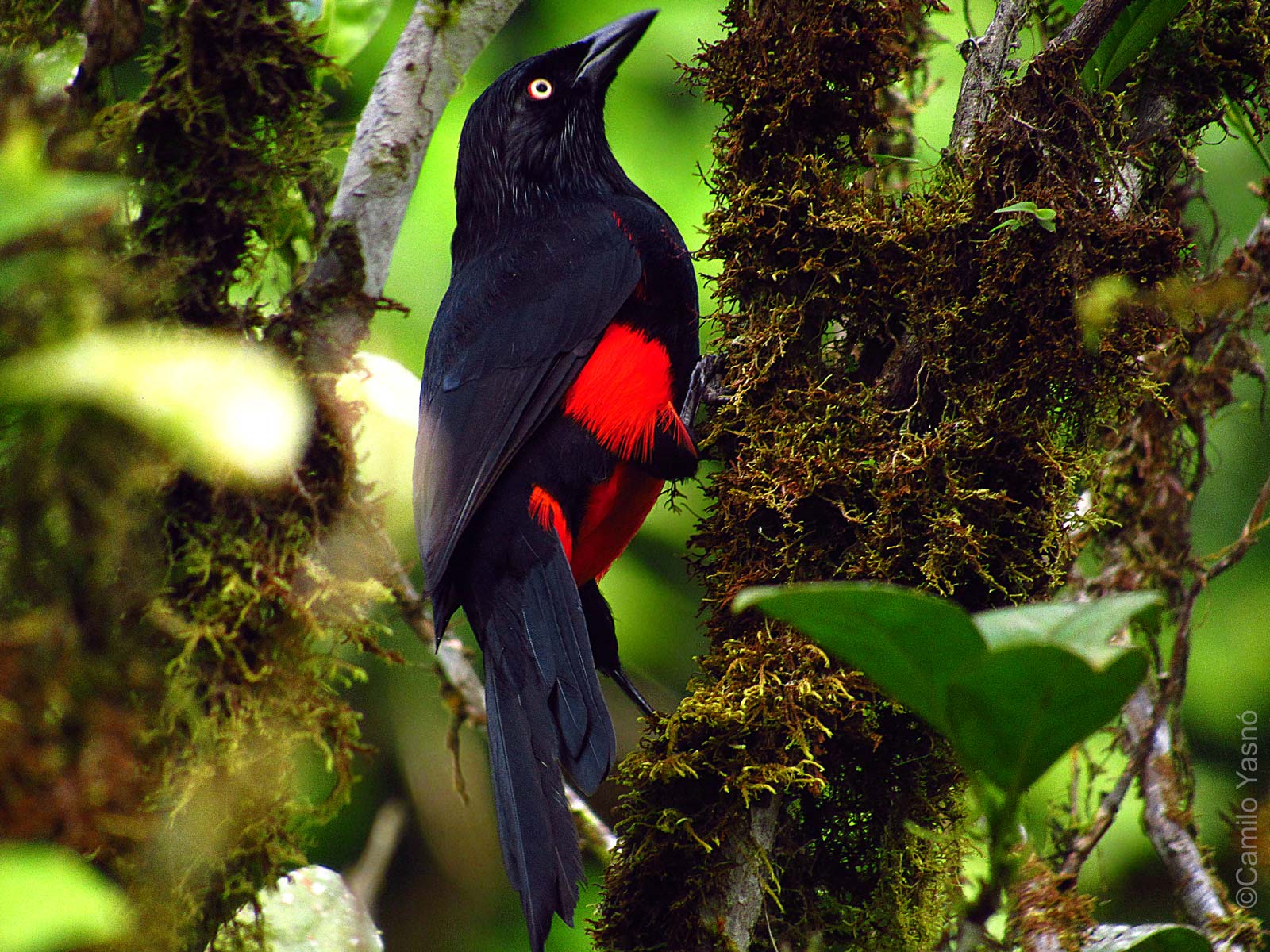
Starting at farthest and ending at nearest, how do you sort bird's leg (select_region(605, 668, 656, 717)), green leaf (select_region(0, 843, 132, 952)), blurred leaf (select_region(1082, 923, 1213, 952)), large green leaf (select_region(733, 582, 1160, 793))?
bird's leg (select_region(605, 668, 656, 717)), blurred leaf (select_region(1082, 923, 1213, 952)), large green leaf (select_region(733, 582, 1160, 793)), green leaf (select_region(0, 843, 132, 952))

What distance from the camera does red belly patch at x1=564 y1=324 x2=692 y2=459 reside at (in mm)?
3131

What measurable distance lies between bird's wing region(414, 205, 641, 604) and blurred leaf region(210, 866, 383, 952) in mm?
804

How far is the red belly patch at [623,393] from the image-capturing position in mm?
3131

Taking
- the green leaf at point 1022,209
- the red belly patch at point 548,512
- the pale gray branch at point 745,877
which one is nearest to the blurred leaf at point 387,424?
the red belly patch at point 548,512

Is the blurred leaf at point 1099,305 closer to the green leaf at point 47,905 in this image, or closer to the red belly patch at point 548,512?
the red belly patch at point 548,512

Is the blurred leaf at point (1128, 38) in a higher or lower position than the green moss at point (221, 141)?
higher

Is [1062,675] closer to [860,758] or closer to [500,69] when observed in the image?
[860,758]

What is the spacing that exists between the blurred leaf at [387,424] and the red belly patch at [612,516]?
1.69ft

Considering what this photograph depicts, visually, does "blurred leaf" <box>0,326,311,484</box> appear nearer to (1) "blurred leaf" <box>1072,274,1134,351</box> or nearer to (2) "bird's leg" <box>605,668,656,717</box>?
(1) "blurred leaf" <box>1072,274,1134,351</box>

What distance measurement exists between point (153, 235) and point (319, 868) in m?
1.35

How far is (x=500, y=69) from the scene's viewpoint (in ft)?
17.7

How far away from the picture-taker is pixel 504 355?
324 cm

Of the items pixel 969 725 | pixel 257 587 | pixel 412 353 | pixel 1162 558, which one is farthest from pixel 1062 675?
pixel 412 353

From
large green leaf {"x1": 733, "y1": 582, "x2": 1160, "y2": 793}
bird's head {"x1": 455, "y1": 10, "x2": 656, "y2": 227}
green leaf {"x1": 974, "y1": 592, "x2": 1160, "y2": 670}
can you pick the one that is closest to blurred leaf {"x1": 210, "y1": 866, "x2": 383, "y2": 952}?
large green leaf {"x1": 733, "y1": 582, "x2": 1160, "y2": 793}
